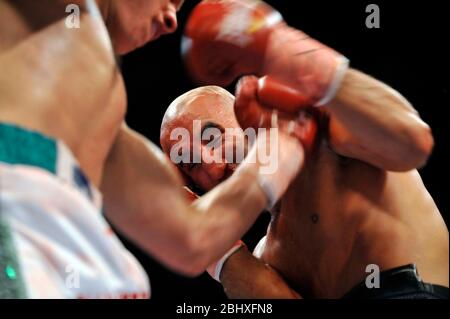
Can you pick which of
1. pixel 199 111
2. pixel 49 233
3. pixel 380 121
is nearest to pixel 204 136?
pixel 199 111

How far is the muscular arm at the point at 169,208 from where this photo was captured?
1233 millimetres

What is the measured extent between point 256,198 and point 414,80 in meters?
1.99

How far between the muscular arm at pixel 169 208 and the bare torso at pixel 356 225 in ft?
0.71

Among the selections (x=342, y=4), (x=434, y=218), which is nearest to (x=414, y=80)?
(x=342, y=4)

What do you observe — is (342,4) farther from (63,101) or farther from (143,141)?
(63,101)

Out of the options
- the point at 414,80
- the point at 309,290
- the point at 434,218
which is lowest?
the point at 414,80

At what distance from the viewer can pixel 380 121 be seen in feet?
4.12

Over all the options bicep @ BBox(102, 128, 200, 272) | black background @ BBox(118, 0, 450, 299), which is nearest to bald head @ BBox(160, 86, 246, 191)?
bicep @ BBox(102, 128, 200, 272)

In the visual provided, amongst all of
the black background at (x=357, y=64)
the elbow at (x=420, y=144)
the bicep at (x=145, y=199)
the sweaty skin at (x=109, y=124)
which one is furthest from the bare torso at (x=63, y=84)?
the black background at (x=357, y=64)

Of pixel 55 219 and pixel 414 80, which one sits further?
pixel 414 80

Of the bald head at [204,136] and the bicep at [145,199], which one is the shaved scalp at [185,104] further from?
the bicep at [145,199]

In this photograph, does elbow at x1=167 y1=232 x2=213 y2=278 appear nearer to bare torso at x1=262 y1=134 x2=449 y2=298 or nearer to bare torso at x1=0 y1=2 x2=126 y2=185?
bare torso at x1=0 y1=2 x2=126 y2=185

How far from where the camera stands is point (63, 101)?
3.41 ft

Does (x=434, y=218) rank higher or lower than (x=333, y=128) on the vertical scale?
lower
